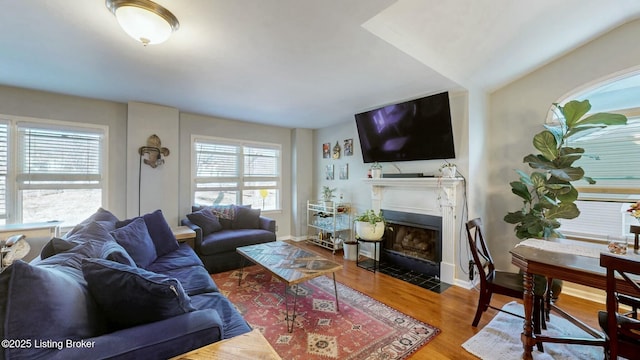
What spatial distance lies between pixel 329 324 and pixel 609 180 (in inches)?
131

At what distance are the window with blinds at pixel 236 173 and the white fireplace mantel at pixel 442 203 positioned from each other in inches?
93.9

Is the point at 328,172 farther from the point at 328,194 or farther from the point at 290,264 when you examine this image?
the point at 290,264

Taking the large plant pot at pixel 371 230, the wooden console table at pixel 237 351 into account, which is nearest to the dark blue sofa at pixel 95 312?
the wooden console table at pixel 237 351

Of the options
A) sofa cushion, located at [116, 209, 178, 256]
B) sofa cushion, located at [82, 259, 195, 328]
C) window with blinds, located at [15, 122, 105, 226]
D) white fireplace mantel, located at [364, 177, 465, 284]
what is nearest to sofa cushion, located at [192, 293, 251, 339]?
sofa cushion, located at [82, 259, 195, 328]

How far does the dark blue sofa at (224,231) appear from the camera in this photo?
3.34 m

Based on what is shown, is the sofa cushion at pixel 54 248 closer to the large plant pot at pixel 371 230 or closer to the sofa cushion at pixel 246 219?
the sofa cushion at pixel 246 219

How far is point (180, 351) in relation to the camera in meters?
1.05

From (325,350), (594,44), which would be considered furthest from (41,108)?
(594,44)

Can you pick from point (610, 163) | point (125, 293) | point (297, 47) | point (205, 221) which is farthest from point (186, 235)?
point (610, 163)

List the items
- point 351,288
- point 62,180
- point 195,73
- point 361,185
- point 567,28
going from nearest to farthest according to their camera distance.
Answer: point 567,28 → point 195,73 → point 351,288 → point 62,180 → point 361,185

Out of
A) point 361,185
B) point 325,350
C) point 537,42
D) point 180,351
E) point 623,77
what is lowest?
point 325,350

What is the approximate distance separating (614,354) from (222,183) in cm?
468

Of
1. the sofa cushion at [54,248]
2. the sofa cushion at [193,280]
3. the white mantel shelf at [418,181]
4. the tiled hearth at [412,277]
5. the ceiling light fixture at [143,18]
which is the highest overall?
the ceiling light fixture at [143,18]

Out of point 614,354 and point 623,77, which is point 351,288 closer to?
point 614,354
